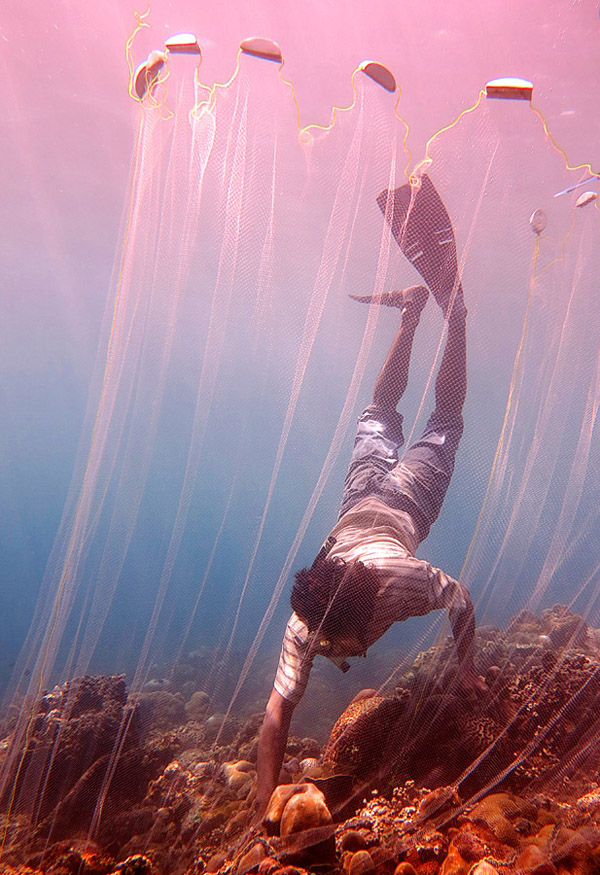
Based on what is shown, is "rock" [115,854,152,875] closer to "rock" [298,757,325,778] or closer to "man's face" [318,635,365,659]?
"rock" [298,757,325,778]

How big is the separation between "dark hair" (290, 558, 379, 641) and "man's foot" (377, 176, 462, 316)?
9.68 feet

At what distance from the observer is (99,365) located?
3.89m

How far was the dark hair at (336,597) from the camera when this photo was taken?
2641 millimetres

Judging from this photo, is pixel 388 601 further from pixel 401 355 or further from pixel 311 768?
pixel 401 355

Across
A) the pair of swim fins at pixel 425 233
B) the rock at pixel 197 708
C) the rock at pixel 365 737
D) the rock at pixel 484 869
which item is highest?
the pair of swim fins at pixel 425 233

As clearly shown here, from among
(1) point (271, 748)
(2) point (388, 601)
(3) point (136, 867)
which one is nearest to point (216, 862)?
(3) point (136, 867)

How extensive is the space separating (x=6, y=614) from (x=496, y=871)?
4688cm

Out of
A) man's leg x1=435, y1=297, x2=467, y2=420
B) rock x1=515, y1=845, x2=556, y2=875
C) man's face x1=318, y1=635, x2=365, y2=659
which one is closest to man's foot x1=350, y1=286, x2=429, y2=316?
man's leg x1=435, y1=297, x2=467, y2=420

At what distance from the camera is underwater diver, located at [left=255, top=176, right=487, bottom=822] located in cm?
268

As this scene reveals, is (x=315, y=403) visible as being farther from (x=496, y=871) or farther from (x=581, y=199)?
(x=496, y=871)

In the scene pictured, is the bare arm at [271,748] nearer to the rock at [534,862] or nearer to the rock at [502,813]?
the rock at [502,813]

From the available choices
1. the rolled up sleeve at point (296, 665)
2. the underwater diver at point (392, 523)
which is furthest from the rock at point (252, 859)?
the rolled up sleeve at point (296, 665)

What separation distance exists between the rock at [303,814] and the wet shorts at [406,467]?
2.58 meters

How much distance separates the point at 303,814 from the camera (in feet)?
6.54
